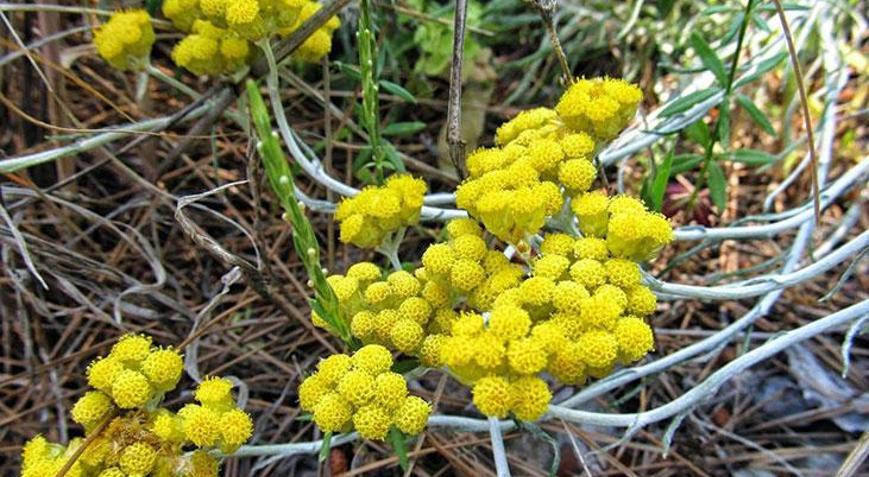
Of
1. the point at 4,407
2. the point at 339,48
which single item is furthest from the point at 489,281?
the point at 339,48

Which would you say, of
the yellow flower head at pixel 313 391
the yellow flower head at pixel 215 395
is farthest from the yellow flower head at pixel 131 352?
the yellow flower head at pixel 313 391

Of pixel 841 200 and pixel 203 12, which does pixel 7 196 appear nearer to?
pixel 203 12

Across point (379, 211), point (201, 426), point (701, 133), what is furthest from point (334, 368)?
point (701, 133)

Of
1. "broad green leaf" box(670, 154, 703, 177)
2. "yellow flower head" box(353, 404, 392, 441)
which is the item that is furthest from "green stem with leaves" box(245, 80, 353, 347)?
"broad green leaf" box(670, 154, 703, 177)

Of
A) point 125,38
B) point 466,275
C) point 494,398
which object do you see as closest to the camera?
point 494,398

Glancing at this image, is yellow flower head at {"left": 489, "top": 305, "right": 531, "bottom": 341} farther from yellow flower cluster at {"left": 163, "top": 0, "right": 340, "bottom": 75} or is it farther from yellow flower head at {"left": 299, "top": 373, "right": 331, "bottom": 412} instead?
yellow flower cluster at {"left": 163, "top": 0, "right": 340, "bottom": 75}

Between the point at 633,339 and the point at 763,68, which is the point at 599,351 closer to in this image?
the point at 633,339

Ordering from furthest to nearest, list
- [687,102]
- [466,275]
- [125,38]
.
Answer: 1. [687,102]
2. [125,38]
3. [466,275]

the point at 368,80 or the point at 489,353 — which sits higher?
the point at 368,80

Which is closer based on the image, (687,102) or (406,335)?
(406,335)

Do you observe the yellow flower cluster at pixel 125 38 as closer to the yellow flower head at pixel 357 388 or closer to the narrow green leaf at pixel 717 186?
the yellow flower head at pixel 357 388
